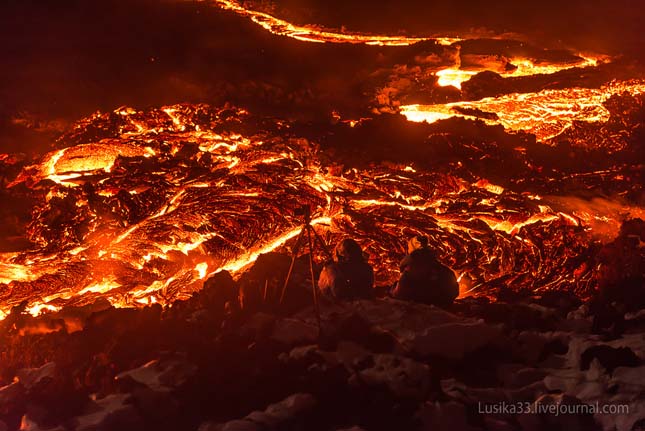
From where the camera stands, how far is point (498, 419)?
5461 millimetres

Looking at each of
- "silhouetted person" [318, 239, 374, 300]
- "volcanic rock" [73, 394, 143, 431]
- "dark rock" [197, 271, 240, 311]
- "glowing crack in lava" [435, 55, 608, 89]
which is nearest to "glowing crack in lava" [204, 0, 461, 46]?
"glowing crack in lava" [435, 55, 608, 89]

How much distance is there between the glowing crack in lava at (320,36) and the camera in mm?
17250

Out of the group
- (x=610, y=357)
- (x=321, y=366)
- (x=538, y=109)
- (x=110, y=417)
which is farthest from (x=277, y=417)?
(x=538, y=109)

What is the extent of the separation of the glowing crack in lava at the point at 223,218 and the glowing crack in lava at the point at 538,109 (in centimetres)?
249

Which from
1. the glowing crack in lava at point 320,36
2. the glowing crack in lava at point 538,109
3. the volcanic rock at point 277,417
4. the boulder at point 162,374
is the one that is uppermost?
the glowing crack in lava at point 320,36

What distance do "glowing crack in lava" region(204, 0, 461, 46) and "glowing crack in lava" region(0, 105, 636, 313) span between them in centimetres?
625

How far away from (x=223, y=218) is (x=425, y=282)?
4.03 meters

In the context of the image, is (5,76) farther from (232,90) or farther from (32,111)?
(232,90)

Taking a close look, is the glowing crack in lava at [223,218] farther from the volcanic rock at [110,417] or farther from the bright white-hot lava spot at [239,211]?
the volcanic rock at [110,417]

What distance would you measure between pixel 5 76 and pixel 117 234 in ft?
22.9

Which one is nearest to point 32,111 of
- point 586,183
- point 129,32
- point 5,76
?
point 5,76

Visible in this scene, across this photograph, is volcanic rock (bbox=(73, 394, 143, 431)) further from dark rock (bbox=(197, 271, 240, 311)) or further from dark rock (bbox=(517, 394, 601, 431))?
dark rock (bbox=(517, 394, 601, 431))

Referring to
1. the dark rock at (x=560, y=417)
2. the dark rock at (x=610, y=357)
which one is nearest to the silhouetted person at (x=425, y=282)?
the dark rock at (x=610, y=357)

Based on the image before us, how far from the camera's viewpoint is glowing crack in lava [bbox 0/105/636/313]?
358 inches
